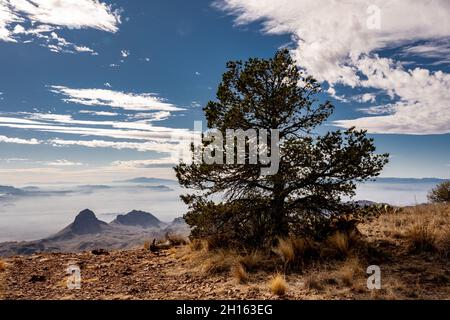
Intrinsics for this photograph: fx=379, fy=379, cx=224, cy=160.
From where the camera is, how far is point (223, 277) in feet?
31.7

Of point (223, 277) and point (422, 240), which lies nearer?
point (223, 277)

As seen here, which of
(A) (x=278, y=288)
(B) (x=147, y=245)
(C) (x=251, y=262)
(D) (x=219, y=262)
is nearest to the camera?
(A) (x=278, y=288)

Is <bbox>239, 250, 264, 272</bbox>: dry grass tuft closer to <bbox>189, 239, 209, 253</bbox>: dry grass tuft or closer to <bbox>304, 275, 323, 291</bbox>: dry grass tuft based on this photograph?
<bbox>304, 275, 323, 291</bbox>: dry grass tuft

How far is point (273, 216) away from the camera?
11805mm

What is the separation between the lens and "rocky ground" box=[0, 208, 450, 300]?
7824 mm

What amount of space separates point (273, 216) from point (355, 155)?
10.1 ft

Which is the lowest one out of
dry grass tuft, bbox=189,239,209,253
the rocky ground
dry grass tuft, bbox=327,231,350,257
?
the rocky ground

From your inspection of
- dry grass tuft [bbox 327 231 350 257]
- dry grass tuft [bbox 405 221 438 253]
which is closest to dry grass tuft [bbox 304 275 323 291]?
dry grass tuft [bbox 327 231 350 257]

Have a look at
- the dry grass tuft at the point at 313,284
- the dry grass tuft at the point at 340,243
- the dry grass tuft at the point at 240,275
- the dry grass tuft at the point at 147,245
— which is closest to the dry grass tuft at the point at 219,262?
the dry grass tuft at the point at 240,275

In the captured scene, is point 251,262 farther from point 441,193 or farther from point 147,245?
point 441,193

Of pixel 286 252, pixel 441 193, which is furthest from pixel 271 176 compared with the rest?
pixel 441 193

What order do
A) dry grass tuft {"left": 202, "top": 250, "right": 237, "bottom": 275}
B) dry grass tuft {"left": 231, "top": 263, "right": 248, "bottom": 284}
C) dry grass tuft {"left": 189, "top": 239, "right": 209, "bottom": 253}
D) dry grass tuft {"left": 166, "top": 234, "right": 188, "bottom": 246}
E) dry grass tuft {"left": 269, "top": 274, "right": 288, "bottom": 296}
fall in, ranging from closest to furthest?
1. dry grass tuft {"left": 269, "top": 274, "right": 288, "bottom": 296}
2. dry grass tuft {"left": 231, "top": 263, "right": 248, "bottom": 284}
3. dry grass tuft {"left": 202, "top": 250, "right": 237, "bottom": 275}
4. dry grass tuft {"left": 189, "top": 239, "right": 209, "bottom": 253}
5. dry grass tuft {"left": 166, "top": 234, "right": 188, "bottom": 246}
